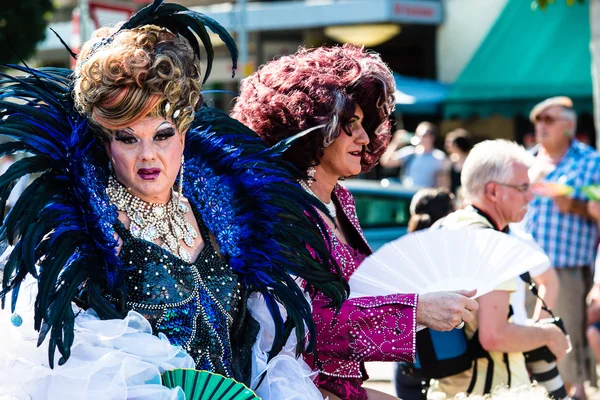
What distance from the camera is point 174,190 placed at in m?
2.73

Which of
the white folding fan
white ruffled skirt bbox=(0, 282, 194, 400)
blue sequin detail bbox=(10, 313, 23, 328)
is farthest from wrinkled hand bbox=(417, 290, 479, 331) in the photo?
blue sequin detail bbox=(10, 313, 23, 328)

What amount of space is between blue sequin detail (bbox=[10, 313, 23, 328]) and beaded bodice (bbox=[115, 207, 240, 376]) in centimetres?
28

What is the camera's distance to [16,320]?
235 centimetres

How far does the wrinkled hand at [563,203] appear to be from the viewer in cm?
679

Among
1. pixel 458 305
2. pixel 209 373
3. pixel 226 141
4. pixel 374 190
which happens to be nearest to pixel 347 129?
pixel 226 141

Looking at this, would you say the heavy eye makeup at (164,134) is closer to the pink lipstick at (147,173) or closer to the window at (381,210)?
the pink lipstick at (147,173)

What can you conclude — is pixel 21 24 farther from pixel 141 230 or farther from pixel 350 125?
pixel 141 230

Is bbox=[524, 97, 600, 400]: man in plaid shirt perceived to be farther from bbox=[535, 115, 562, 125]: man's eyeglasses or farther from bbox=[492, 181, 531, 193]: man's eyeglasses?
bbox=[492, 181, 531, 193]: man's eyeglasses

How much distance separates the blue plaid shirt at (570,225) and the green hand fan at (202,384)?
4.80m

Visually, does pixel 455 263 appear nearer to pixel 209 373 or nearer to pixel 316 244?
pixel 316 244

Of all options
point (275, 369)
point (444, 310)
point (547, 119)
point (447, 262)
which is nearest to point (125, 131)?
point (275, 369)

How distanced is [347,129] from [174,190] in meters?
0.77

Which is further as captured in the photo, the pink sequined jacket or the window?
the window

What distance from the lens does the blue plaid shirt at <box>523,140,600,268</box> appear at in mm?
6828
